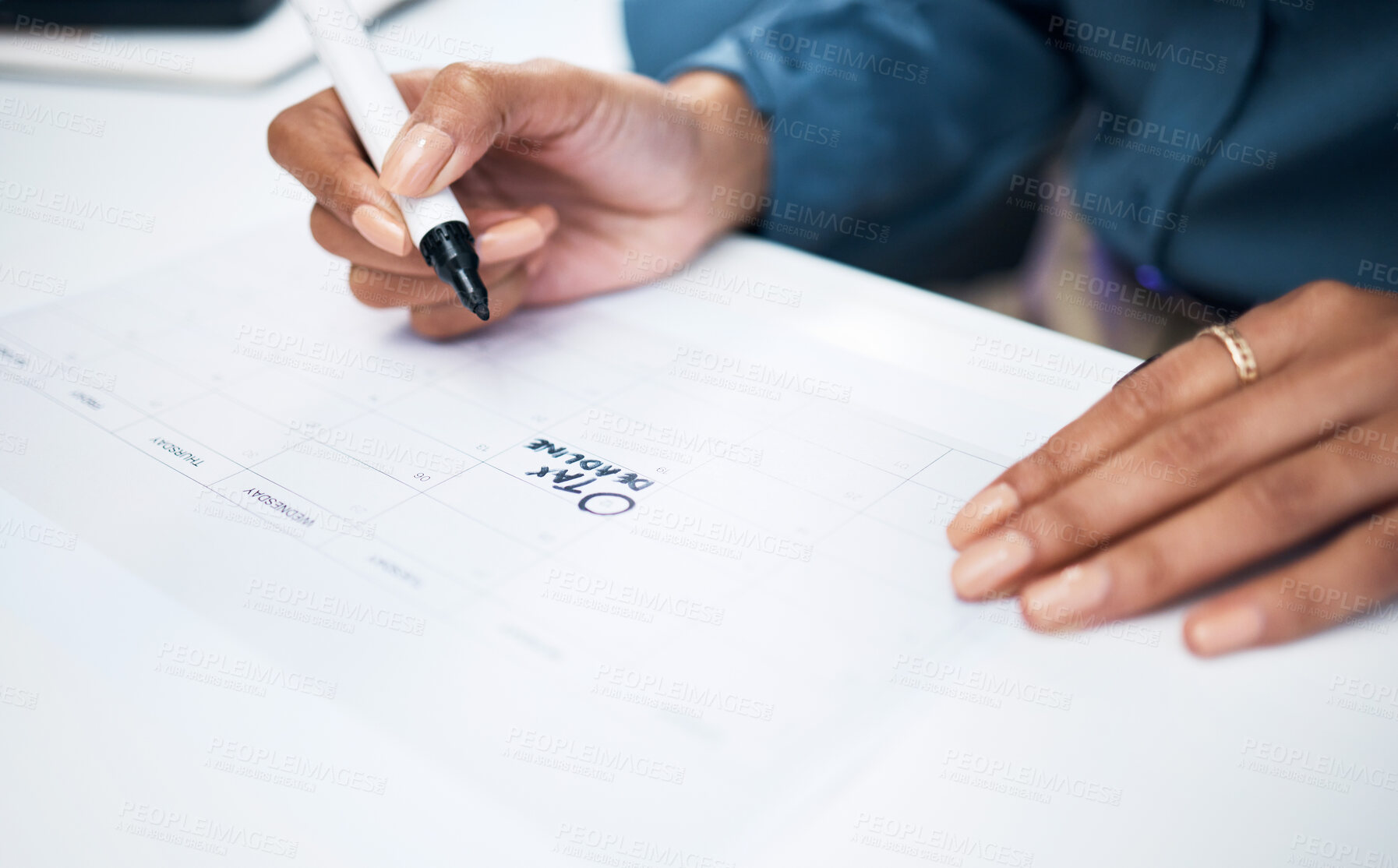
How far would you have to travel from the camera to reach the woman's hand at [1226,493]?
0.38 m

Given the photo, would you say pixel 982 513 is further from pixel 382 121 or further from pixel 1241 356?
pixel 382 121

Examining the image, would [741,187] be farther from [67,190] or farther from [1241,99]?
[67,190]

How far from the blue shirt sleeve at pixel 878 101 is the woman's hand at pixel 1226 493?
351 millimetres

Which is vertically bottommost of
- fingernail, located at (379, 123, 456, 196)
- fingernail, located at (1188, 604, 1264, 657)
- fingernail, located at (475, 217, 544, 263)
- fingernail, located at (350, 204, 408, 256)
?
fingernail, located at (1188, 604, 1264, 657)

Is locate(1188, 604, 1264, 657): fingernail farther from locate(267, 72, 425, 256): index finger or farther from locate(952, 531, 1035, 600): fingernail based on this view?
locate(267, 72, 425, 256): index finger

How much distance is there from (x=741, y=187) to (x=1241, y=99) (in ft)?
1.10

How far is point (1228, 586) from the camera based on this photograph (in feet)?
1.28

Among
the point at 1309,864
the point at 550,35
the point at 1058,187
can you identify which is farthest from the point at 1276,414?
the point at 550,35

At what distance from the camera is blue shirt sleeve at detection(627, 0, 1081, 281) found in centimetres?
74

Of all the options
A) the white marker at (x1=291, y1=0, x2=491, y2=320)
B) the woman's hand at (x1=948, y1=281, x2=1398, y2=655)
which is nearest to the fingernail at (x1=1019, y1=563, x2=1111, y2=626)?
the woman's hand at (x1=948, y1=281, x2=1398, y2=655)

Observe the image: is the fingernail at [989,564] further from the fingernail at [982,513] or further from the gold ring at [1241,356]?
the gold ring at [1241,356]

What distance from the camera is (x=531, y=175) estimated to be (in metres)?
0.65

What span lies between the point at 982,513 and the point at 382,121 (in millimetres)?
380

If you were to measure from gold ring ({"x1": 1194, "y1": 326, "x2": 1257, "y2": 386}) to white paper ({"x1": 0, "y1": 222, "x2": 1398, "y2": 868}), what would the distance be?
8cm
